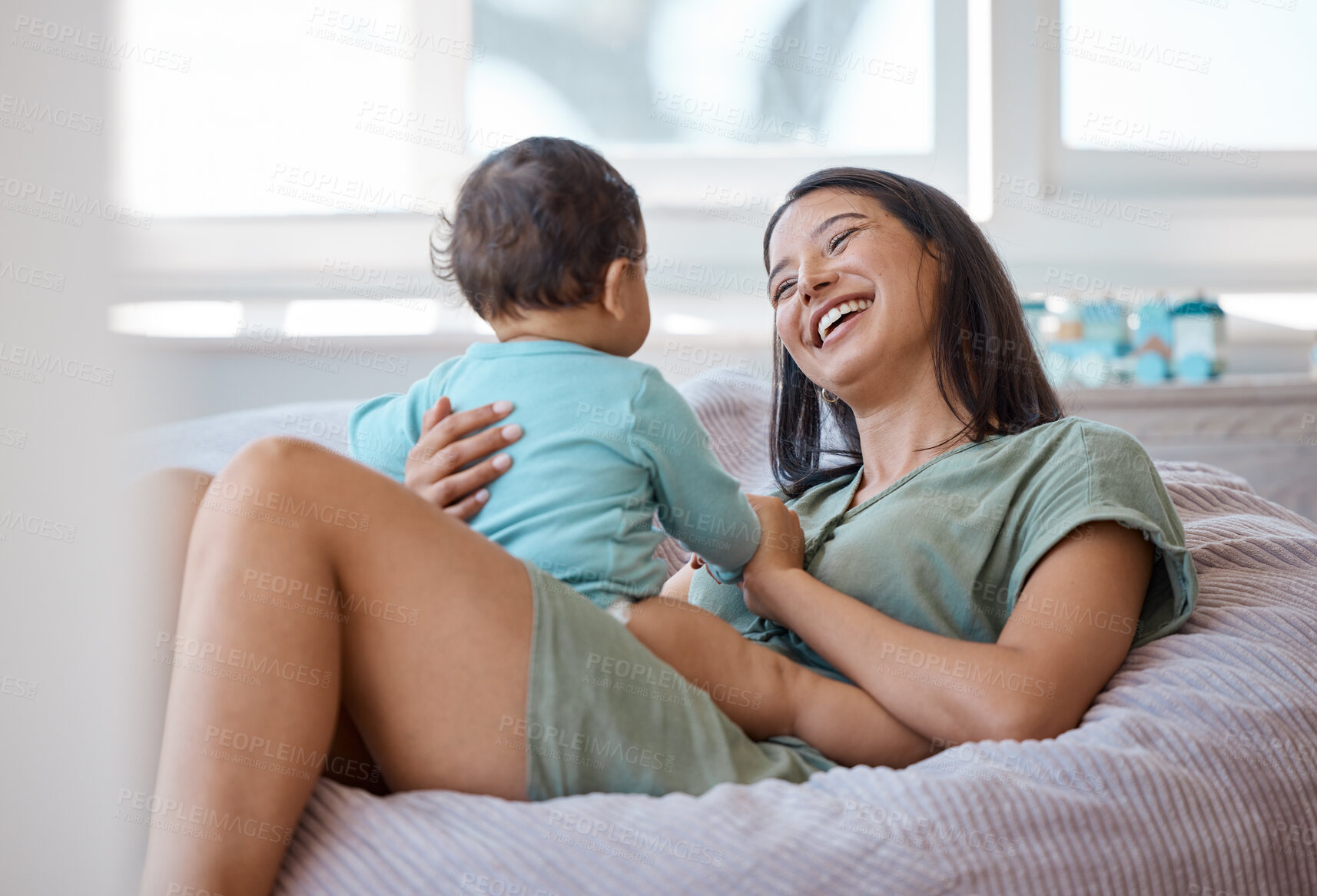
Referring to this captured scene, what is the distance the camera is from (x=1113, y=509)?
86cm

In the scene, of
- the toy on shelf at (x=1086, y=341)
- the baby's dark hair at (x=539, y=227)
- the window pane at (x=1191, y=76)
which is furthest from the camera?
the window pane at (x=1191, y=76)

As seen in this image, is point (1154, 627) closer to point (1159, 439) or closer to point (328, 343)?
point (1159, 439)

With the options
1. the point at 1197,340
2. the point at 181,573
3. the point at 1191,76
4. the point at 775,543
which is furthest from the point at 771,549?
the point at 1191,76

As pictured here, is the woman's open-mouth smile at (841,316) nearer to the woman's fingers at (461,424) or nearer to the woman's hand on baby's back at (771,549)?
the woman's hand on baby's back at (771,549)

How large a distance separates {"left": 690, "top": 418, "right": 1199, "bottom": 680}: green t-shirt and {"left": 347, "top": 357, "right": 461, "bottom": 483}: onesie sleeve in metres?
0.41

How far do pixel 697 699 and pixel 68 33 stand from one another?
62 centimetres

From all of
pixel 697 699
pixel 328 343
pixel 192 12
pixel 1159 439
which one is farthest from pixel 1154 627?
pixel 192 12

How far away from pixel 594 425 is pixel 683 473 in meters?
0.09

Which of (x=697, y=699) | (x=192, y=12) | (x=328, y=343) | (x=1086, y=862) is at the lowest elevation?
(x=1086, y=862)

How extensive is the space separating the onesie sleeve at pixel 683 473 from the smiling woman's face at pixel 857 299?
28 centimetres

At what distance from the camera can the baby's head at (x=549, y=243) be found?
811 mm

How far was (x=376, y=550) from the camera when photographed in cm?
70

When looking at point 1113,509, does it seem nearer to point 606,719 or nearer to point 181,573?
point 606,719

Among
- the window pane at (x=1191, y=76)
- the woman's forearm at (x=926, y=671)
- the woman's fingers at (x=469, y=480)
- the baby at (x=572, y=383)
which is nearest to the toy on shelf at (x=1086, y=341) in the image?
the window pane at (x=1191, y=76)
